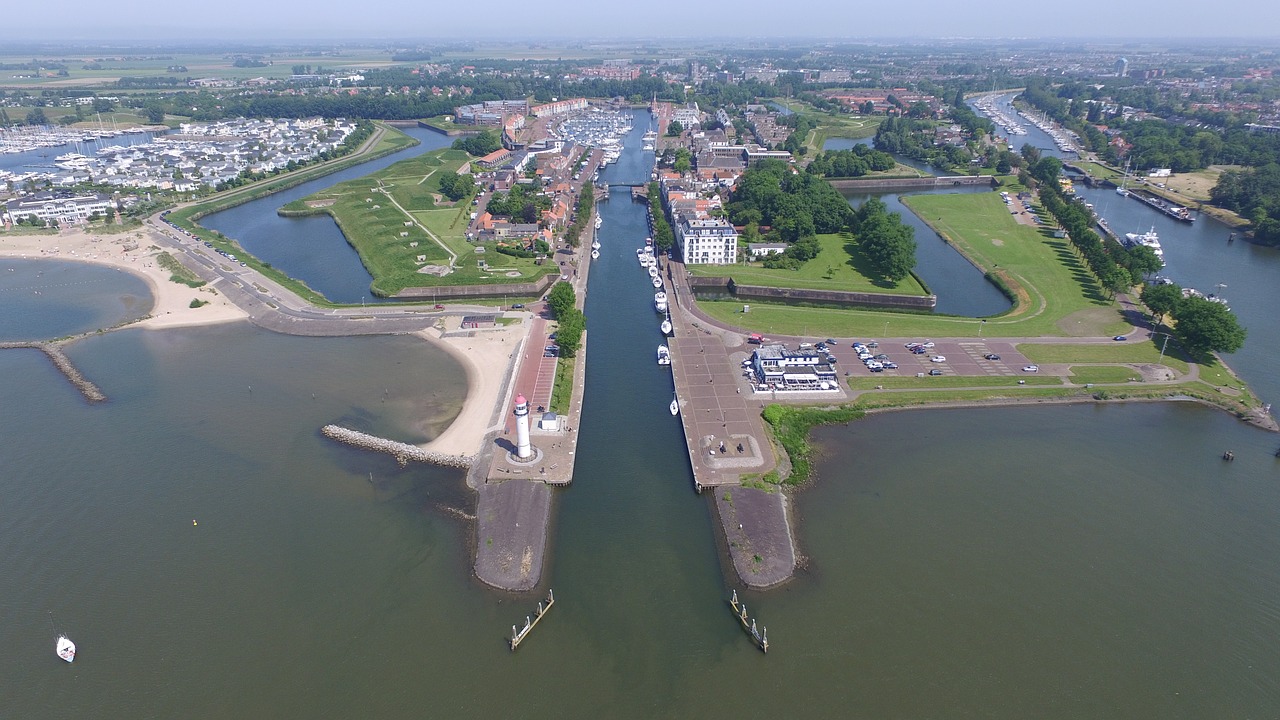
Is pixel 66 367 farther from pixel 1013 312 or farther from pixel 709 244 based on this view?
pixel 1013 312

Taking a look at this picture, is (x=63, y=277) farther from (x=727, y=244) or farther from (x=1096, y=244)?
(x=1096, y=244)

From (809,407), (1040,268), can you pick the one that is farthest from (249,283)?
(1040,268)

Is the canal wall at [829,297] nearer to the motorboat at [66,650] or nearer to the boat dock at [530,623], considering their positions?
the boat dock at [530,623]

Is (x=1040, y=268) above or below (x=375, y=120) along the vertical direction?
below

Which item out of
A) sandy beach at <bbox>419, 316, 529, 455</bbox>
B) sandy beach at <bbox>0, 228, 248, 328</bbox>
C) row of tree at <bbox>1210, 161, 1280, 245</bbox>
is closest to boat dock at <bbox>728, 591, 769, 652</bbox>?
sandy beach at <bbox>419, 316, 529, 455</bbox>

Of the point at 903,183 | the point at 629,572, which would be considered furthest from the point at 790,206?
the point at 629,572

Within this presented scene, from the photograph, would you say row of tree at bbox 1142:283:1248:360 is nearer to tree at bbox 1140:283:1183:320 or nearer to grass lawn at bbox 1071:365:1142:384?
tree at bbox 1140:283:1183:320
